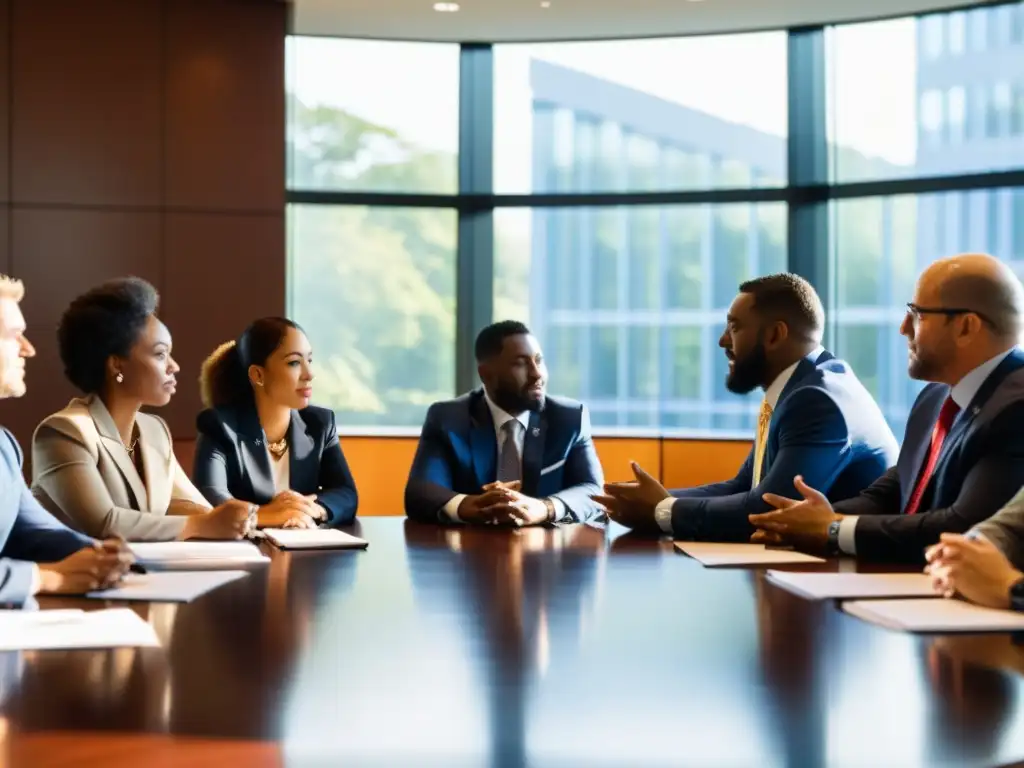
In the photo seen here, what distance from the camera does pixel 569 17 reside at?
734 cm

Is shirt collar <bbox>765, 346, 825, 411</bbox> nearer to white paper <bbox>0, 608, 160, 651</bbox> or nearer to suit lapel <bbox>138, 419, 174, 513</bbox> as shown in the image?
suit lapel <bbox>138, 419, 174, 513</bbox>

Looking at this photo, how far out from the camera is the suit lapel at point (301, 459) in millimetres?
3969

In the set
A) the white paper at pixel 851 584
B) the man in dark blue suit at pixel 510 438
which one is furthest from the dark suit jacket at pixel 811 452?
the man in dark blue suit at pixel 510 438

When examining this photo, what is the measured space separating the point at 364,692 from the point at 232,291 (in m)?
5.99

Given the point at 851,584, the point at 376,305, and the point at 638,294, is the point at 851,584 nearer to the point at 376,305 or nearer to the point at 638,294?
the point at 638,294

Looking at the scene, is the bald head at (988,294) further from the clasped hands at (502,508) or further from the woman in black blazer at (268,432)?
the woman in black blazer at (268,432)

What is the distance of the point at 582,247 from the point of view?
8.02 m

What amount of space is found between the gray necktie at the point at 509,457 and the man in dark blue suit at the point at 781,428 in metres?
0.64

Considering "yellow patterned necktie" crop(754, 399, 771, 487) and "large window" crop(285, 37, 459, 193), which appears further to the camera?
"large window" crop(285, 37, 459, 193)

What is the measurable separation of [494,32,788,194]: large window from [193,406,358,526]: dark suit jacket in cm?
421

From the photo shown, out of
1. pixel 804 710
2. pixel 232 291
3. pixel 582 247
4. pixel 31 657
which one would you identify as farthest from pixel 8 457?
pixel 582 247

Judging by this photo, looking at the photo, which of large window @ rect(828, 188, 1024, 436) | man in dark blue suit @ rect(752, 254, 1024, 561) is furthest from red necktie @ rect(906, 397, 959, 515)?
large window @ rect(828, 188, 1024, 436)

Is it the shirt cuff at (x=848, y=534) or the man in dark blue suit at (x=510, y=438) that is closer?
Result: the shirt cuff at (x=848, y=534)

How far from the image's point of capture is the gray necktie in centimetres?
422
